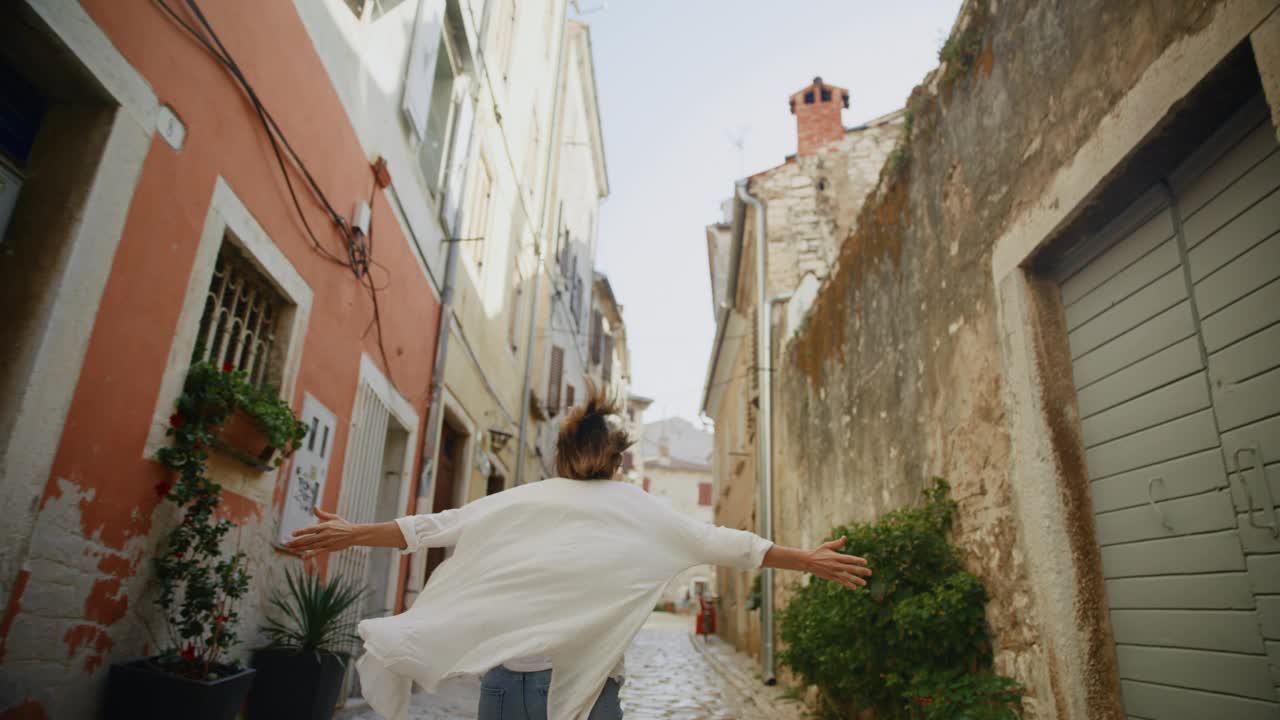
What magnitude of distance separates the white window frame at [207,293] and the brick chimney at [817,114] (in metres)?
9.42

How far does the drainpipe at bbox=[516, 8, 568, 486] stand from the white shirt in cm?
1010

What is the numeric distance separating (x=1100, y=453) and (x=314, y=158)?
4.20 m

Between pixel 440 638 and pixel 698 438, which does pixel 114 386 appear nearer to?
pixel 440 638

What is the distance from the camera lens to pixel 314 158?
4.37m

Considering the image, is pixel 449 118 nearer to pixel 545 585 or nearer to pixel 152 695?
pixel 152 695

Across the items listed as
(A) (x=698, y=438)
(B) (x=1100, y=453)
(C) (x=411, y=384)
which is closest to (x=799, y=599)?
(B) (x=1100, y=453)

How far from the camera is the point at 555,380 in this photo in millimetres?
15320

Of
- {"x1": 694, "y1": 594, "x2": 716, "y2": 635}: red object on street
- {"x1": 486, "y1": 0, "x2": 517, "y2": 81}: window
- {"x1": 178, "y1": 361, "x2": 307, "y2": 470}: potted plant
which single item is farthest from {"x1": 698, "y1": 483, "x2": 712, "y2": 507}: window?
{"x1": 178, "y1": 361, "x2": 307, "y2": 470}: potted plant

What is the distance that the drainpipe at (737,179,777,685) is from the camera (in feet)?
29.9

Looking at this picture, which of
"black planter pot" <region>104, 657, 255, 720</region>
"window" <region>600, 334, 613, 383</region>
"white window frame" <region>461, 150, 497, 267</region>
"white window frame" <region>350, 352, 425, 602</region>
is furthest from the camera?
"window" <region>600, 334, 613, 383</region>

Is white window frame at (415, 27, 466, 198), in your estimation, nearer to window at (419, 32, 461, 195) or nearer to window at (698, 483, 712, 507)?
window at (419, 32, 461, 195)

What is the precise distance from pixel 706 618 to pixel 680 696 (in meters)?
10.6

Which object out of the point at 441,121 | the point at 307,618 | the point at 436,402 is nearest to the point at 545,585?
the point at 307,618

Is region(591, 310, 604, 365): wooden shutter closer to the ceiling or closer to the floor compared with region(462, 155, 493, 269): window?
closer to the ceiling
